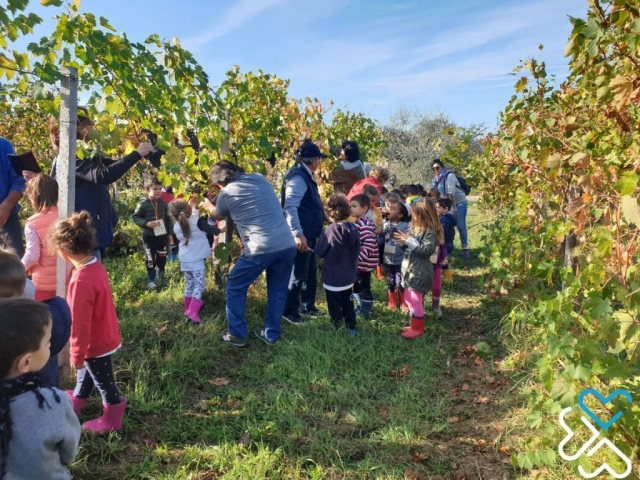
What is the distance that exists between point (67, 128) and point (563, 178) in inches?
165

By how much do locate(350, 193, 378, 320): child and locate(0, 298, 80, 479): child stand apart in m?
3.60

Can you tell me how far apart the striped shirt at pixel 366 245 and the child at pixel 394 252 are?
328 millimetres

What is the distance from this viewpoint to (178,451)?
8.92 ft

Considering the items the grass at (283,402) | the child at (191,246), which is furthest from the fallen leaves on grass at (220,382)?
the child at (191,246)

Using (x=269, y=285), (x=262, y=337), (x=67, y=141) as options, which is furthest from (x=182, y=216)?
(x=67, y=141)

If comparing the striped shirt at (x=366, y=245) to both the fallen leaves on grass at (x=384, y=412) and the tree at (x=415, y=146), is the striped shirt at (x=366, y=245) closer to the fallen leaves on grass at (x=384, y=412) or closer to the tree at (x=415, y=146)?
the fallen leaves on grass at (x=384, y=412)

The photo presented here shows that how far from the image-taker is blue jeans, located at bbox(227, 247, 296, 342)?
4141mm

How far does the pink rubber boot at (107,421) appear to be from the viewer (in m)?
2.81

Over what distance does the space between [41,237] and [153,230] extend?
9.11 ft

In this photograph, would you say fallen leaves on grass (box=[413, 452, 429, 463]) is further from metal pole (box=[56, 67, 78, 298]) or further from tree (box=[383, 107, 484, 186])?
tree (box=[383, 107, 484, 186])

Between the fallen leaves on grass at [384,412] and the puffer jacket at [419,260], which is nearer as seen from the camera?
the fallen leaves on grass at [384,412]

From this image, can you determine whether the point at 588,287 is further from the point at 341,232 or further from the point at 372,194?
Result: the point at 372,194

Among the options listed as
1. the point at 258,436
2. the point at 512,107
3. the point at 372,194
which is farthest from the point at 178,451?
the point at 512,107

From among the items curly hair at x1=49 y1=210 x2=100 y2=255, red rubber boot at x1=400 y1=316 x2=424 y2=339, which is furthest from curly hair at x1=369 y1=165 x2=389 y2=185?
curly hair at x1=49 y1=210 x2=100 y2=255
